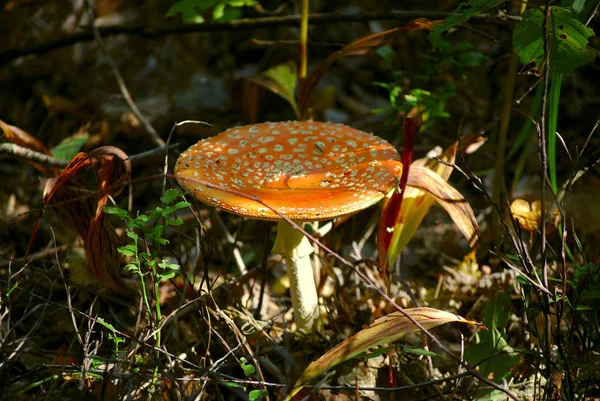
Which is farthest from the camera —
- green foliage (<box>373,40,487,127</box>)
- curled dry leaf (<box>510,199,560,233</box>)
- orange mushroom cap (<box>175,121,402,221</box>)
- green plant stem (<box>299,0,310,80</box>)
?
green plant stem (<box>299,0,310,80</box>)

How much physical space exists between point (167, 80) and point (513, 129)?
107 inches

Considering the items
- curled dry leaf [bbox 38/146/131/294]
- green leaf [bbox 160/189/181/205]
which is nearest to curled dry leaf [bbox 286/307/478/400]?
green leaf [bbox 160/189/181/205]

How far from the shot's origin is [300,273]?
2.49m

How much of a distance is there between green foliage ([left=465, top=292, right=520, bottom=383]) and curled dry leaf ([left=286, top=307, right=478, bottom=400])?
361 mm

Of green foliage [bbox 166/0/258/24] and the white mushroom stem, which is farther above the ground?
green foliage [bbox 166/0/258/24]

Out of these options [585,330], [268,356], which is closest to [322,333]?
[268,356]

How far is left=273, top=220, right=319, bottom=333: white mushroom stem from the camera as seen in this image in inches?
94.3

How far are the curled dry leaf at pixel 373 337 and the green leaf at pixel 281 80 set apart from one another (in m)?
1.52

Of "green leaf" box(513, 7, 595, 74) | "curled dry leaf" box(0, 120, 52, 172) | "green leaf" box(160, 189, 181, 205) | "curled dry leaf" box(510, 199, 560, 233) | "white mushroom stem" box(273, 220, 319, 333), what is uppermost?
"green leaf" box(513, 7, 595, 74)

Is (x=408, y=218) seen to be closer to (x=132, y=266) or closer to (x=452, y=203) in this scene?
(x=452, y=203)

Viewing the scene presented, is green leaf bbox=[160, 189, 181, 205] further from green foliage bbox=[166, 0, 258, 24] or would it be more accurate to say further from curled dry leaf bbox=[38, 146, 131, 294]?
green foliage bbox=[166, 0, 258, 24]

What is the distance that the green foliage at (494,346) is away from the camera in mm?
2096

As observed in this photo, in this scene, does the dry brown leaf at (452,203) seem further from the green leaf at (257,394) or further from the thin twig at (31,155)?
the thin twig at (31,155)

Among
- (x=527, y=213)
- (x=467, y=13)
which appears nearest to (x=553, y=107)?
(x=527, y=213)
